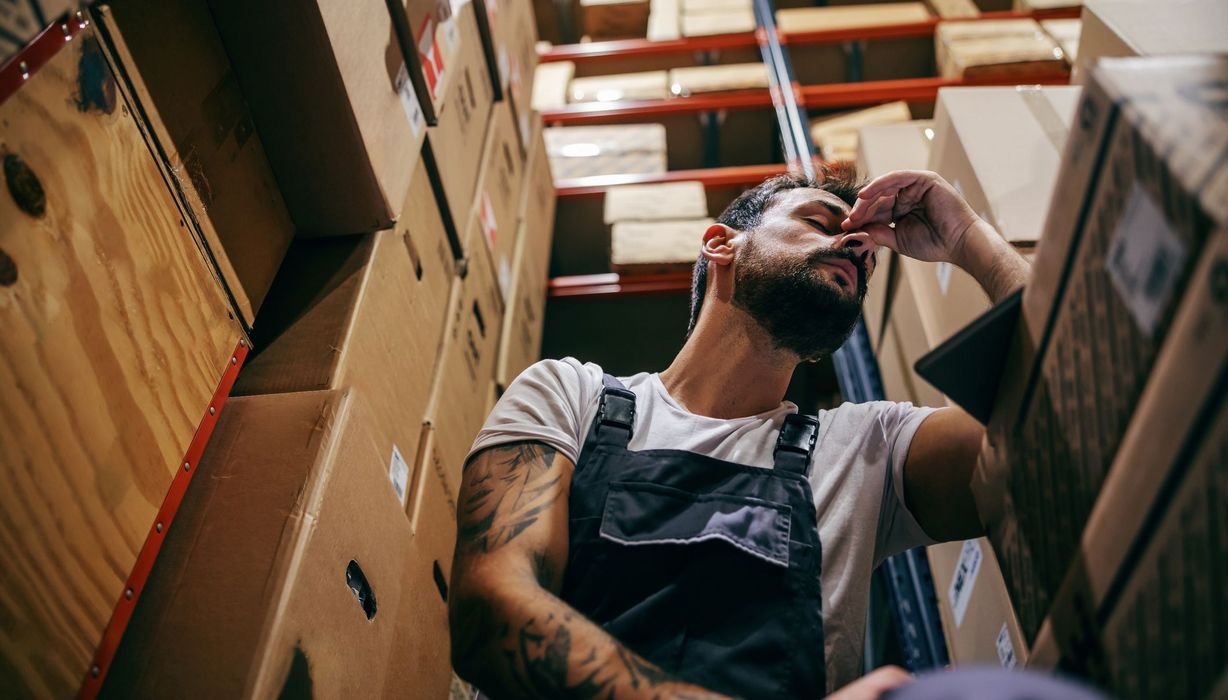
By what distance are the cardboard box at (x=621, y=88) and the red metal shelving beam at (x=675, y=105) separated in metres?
0.04

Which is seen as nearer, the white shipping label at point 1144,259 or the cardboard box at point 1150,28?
the white shipping label at point 1144,259

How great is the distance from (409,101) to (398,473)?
83 cm

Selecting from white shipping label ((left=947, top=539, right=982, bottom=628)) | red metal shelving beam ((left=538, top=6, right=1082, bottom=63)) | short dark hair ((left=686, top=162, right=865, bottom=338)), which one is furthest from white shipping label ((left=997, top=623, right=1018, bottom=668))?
red metal shelving beam ((left=538, top=6, right=1082, bottom=63))

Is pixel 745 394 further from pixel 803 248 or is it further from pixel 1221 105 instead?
pixel 1221 105

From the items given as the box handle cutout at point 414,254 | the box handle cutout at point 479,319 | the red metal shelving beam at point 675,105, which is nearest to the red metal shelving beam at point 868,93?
the red metal shelving beam at point 675,105

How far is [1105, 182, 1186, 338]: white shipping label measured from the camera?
1.90 feet

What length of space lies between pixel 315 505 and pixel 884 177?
3.75ft

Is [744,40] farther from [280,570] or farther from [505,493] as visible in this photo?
[280,570]

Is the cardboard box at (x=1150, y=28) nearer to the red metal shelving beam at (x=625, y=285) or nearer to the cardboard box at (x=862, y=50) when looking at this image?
the red metal shelving beam at (x=625, y=285)

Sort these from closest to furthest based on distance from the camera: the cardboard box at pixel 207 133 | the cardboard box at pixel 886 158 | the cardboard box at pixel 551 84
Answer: the cardboard box at pixel 207 133, the cardboard box at pixel 886 158, the cardboard box at pixel 551 84

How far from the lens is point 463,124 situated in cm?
233

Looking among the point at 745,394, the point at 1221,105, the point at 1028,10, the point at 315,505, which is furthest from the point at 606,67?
the point at 1221,105

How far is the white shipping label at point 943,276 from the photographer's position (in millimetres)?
1787

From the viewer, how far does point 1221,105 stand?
57 centimetres
